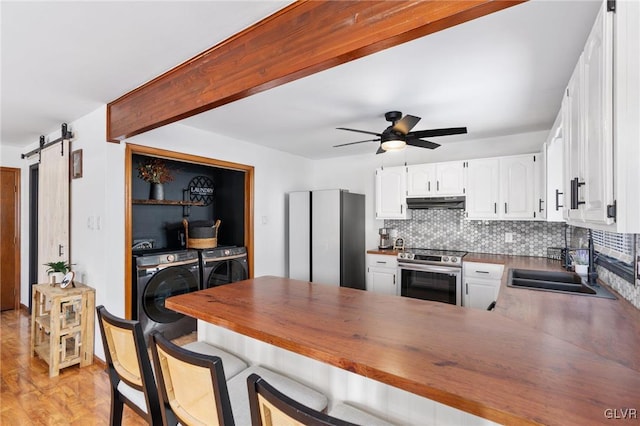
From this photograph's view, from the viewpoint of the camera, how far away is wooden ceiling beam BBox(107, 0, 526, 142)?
1.10m

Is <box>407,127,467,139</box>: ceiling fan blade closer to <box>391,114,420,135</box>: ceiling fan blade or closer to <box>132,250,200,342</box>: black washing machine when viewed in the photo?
<box>391,114,420,135</box>: ceiling fan blade

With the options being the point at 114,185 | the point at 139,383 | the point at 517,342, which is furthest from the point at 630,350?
the point at 114,185

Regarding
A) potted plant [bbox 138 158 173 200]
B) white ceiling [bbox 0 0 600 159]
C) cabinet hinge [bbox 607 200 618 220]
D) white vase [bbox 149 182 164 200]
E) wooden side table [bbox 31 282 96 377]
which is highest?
white ceiling [bbox 0 0 600 159]

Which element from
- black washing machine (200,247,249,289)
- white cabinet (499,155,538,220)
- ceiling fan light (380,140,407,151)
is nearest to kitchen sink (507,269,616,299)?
white cabinet (499,155,538,220)

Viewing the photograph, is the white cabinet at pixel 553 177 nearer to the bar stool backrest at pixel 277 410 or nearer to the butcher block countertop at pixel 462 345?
the butcher block countertop at pixel 462 345

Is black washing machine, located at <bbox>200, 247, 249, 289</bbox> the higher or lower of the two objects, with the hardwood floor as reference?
higher

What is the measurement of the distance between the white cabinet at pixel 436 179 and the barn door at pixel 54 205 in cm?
392

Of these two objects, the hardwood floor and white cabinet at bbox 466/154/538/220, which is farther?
white cabinet at bbox 466/154/538/220

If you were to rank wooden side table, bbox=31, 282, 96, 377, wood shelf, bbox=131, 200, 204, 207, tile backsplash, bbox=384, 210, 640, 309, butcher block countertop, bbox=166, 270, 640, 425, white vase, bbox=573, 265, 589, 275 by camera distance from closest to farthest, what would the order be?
butcher block countertop, bbox=166, 270, 640, 425 < white vase, bbox=573, 265, 589, 275 < wooden side table, bbox=31, 282, 96, 377 < tile backsplash, bbox=384, 210, 640, 309 < wood shelf, bbox=131, 200, 204, 207

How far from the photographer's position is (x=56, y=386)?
8.21 feet

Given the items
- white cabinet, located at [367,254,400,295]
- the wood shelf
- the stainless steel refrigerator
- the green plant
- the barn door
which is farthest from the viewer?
the stainless steel refrigerator

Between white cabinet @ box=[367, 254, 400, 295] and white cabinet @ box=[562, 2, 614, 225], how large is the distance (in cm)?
249

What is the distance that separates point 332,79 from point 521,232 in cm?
302

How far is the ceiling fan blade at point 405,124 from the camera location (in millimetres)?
2422
